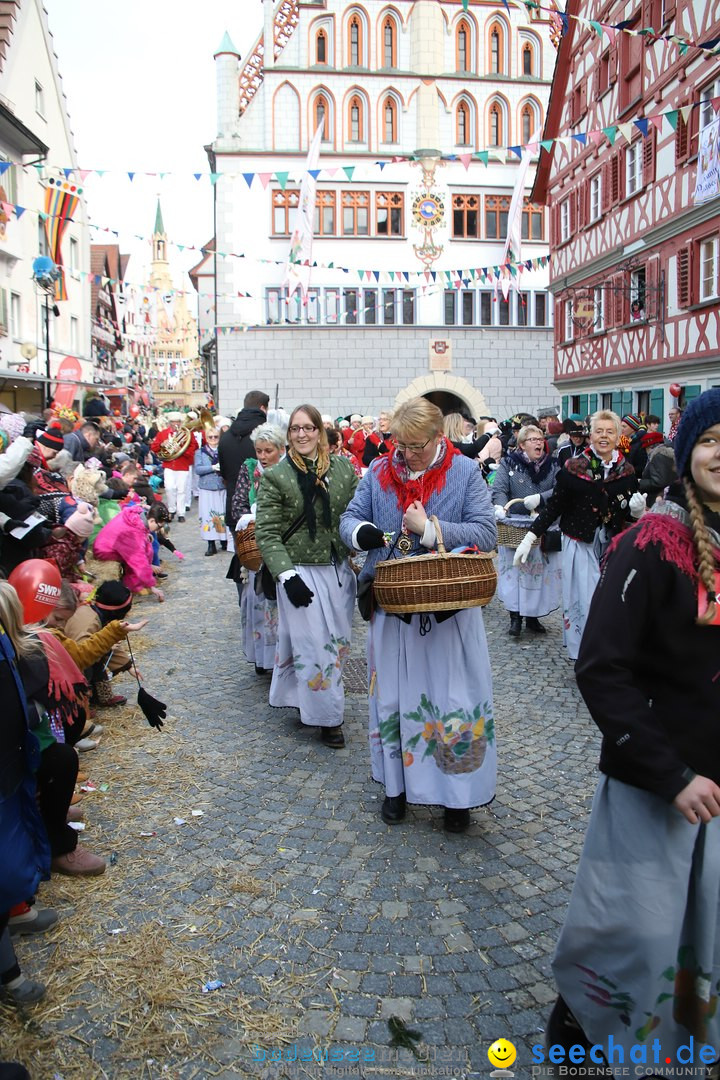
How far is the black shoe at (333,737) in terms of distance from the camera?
17.3 feet

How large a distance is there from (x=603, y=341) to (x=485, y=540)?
19482 millimetres

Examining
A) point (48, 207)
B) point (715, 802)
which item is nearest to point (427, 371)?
point (48, 207)

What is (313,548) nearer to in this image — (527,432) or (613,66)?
(527,432)

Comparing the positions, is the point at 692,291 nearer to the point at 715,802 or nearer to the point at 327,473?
the point at 327,473

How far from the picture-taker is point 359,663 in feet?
24.1

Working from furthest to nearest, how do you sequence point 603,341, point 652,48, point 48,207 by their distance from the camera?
point 48,207 < point 603,341 < point 652,48

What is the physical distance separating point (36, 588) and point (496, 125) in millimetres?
31244

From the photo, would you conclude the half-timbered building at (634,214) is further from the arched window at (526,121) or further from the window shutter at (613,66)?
the arched window at (526,121)

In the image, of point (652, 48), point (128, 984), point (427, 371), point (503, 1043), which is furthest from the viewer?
point (427, 371)

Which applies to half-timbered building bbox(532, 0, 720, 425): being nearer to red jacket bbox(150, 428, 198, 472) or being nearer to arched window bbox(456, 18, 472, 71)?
arched window bbox(456, 18, 472, 71)

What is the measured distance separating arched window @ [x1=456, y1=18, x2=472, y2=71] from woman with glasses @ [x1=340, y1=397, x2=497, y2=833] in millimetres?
30756

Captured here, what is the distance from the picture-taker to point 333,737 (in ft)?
17.4

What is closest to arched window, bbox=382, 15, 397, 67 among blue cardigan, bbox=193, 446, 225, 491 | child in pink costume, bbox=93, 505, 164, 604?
blue cardigan, bbox=193, 446, 225, 491

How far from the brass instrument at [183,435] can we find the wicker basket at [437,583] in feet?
33.3
